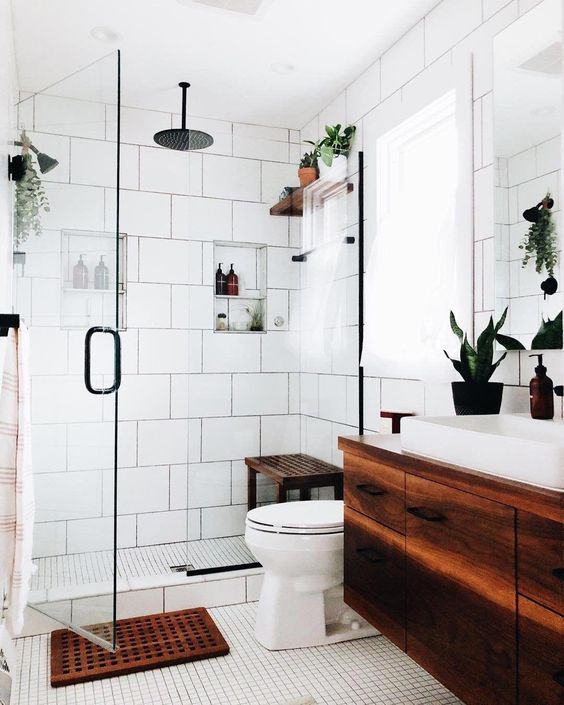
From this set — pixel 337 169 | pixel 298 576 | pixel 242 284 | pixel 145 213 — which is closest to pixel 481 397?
pixel 298 576

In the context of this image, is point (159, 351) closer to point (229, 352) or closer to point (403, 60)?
point (229, 352)

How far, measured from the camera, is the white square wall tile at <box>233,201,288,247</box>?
9.49ft

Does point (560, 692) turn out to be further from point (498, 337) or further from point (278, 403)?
point (278, 403)

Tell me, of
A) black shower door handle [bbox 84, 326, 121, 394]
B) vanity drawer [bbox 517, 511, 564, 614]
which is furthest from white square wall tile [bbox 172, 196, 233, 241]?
vanity drawer [bbox 517, 511, 564, 614]

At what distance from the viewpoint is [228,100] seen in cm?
317

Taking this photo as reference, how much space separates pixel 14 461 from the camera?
170 cm

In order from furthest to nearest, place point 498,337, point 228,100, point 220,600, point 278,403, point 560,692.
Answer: point 228,100 → point 278,403 → point 220,600 → point 498,337 → point 560,692

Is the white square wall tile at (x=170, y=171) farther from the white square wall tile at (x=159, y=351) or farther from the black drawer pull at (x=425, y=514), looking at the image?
the black drawer pull at (x=425, y=514)

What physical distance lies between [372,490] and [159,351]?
1631 mm

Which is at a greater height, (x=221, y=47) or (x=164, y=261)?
(x=221, y=47)

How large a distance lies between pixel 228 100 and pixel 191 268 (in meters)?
0.94

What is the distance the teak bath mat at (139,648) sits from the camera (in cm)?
217

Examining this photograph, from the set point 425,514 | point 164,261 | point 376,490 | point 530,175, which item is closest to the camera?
point 425,514

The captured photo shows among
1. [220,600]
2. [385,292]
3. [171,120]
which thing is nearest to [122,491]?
[220,600]
